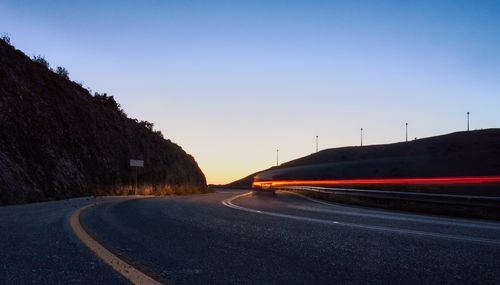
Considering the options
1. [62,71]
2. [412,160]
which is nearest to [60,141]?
[62,71]

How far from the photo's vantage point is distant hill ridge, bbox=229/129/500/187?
93.7 m

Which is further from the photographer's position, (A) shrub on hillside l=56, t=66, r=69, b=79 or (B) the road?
(A) shrub on hillside l=56, t=66, r=69, b=79

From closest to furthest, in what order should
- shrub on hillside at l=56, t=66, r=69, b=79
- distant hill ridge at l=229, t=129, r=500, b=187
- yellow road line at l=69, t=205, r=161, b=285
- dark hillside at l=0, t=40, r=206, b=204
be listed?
yellow road line at l=69, t=205, r=161, b=285, dark hillside at l=0, t=40, r=206, b=204, shrub on hillside at l=56, t=66, r=69, b=79, distant hill ridge at l=229, t=129, r=500, b=187

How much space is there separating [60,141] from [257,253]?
85.6 feet

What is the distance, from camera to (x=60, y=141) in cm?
3014

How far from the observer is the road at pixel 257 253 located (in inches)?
189

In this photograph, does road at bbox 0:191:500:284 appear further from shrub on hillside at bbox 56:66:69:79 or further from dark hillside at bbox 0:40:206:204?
shrub on hillside at bbox 56:66:69:79

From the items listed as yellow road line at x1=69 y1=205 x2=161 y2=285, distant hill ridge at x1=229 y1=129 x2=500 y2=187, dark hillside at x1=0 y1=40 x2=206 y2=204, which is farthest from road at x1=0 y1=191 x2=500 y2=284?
distant hill ridge at x1=229 y1=129 x2=500 y2=187

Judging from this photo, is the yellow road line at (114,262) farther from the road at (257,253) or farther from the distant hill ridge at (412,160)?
the distant hill ridge at (412,160)

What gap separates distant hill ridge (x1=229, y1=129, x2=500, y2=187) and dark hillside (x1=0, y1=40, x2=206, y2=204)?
2197 inches

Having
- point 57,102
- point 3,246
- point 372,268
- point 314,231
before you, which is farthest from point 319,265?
point 57,102

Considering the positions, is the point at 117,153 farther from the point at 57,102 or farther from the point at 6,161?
the point at 6,161

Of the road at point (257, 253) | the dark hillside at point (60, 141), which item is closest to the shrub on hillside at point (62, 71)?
the dark hillside at point (60, 141)

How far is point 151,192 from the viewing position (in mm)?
33281
